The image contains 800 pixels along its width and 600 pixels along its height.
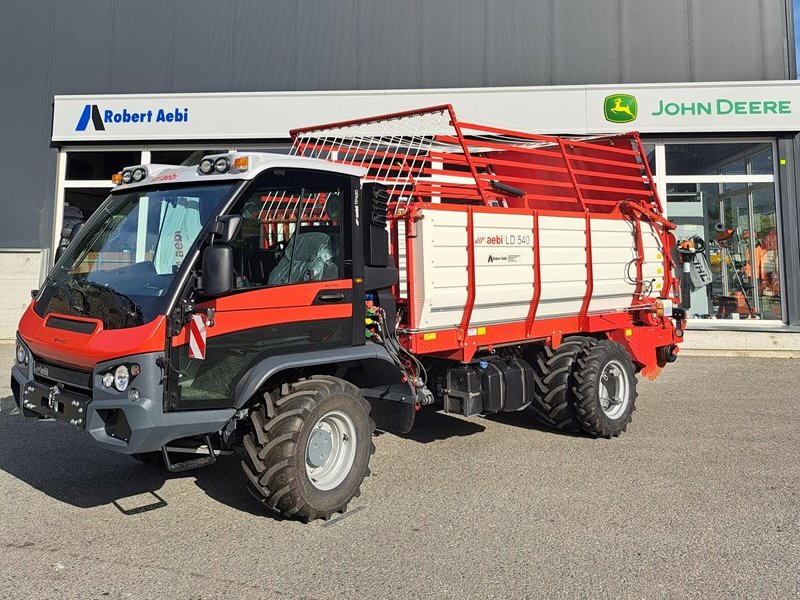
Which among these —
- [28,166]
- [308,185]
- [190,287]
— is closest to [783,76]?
[308,185]

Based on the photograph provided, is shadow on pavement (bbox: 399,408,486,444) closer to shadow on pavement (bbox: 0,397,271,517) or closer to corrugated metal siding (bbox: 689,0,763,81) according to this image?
shadow on pavement (bbox: 0,397,271,517)

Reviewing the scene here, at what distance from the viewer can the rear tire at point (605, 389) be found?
5.66 m

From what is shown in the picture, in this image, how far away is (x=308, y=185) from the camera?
414 cm

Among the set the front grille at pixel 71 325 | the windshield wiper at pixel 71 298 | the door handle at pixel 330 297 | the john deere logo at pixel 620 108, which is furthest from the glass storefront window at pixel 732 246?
the front grille at pixel 71 325

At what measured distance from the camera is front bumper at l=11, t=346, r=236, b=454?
327cm

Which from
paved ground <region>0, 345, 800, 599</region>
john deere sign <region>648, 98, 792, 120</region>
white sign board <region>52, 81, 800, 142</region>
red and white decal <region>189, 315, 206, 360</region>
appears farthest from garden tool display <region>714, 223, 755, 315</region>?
red and white decal <region>189, 315, 206, 360</region>

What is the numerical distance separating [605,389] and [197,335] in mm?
4120

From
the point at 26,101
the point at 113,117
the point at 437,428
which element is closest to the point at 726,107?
the point at 437,428

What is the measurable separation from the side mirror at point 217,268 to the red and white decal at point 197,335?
8.7 inches

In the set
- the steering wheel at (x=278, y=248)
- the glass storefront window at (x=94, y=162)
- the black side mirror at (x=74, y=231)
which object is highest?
the glass storefront window at (x=94, y=162)

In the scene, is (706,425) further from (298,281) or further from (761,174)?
(761,174)

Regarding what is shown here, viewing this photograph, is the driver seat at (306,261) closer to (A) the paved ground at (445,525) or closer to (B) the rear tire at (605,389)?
(A) the paved ground at (445,525)

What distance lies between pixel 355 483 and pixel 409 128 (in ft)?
13.0

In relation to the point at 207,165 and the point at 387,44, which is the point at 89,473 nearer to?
the point at 207,165
